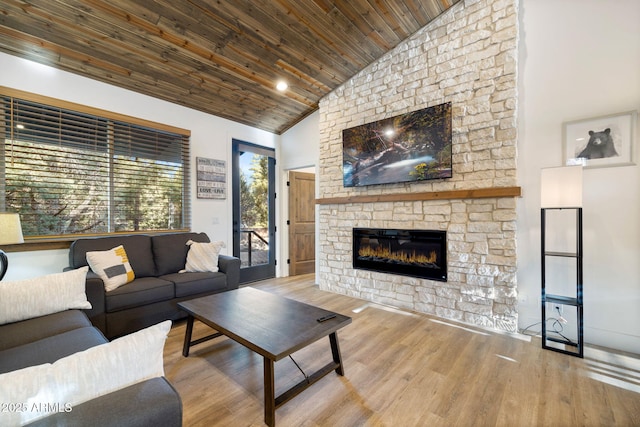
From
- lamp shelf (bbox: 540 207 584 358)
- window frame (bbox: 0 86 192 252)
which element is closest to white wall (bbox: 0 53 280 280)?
window frame (bbox: 0 86 192 252)

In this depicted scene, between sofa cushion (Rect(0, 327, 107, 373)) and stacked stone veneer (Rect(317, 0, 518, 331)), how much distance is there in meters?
3.04

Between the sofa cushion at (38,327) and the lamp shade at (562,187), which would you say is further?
the lamp shade at (562,187)

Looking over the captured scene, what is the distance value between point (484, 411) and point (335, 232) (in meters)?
2.84

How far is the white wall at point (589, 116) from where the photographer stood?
2344 mm

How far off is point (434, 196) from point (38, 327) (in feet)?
11.7

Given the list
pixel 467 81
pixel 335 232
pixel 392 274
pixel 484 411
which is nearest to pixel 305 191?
pixel 335 232

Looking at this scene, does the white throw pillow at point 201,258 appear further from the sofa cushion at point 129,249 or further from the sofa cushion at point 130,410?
the sofa cushion at point 130,410

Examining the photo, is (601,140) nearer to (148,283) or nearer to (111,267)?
(148,283)

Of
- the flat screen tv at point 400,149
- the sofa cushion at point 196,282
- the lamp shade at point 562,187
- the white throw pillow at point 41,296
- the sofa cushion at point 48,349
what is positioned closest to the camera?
the sofa cushion at point 48,349

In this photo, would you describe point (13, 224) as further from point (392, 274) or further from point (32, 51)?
point (392, 274)

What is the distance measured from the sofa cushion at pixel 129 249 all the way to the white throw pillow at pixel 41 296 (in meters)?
0.85

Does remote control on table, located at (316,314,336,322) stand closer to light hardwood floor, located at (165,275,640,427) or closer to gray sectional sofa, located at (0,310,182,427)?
light hardwood floor, located at (165,275,640,427)

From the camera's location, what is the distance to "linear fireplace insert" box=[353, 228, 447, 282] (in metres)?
3.23

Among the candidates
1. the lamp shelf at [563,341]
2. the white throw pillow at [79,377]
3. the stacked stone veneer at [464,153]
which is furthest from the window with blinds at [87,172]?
the lamp shelf at [563,341]
